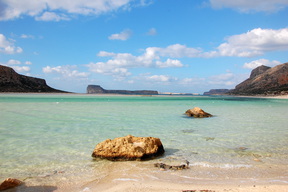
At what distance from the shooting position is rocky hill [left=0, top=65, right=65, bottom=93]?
374 feet

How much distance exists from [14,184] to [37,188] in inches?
20.9

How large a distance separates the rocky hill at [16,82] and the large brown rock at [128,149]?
125833 millimetres

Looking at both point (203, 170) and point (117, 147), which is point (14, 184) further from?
point (203, 170)

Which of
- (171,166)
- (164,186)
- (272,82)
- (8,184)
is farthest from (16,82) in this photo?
(272,82)

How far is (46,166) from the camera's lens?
6.30 m

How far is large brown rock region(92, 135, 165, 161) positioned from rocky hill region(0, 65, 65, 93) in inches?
4954

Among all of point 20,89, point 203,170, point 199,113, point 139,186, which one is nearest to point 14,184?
point 139,186

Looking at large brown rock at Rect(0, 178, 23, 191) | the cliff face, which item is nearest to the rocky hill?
large brown rock at Rect(0, 178, 23, 191)

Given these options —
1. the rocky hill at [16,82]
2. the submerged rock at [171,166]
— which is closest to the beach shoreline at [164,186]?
the submerged rock at [171,166]

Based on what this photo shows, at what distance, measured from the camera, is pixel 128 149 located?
7062mm

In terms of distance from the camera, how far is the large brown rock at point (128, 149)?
22.9 feet

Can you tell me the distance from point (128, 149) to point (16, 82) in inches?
5418

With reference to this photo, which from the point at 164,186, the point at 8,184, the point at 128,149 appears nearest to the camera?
the point at 8,184

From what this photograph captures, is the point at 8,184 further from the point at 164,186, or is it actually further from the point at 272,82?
the point at 272,82
